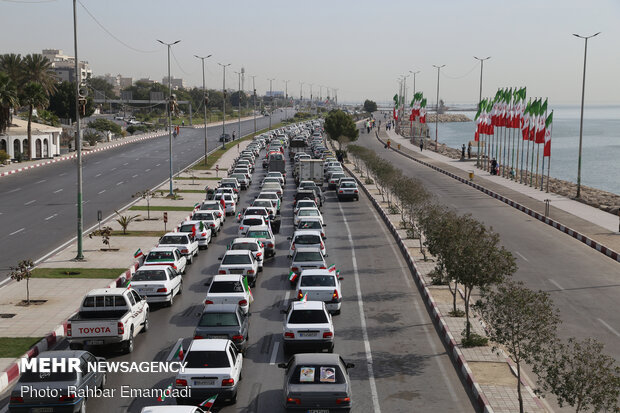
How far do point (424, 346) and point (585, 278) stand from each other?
10.7 metres

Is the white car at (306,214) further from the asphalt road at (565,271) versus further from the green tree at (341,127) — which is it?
the green tree at (341,127)

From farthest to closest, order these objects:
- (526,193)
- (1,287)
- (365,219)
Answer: (526,193), (365,219), (1,287)

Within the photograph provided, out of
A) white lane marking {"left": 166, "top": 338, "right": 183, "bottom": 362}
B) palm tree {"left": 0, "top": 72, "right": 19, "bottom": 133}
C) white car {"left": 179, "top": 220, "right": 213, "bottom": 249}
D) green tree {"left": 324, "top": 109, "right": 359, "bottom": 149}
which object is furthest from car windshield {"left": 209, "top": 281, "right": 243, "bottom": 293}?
green tree {"left": 324, "top": 109, "right": 359, "bottom": 149}

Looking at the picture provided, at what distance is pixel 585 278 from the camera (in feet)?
84.9

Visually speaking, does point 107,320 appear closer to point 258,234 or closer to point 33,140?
point 258,234

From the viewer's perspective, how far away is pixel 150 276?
21.7 meters

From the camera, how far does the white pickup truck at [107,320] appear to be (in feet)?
54.3

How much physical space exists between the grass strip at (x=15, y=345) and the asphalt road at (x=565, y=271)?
13.9m

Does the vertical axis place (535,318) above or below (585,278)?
above

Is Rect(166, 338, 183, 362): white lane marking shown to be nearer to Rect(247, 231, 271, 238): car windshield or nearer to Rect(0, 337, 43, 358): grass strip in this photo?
Rect(0, 337, 43, 358): grass strip

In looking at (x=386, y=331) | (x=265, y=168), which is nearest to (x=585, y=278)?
(x=386, y=331)

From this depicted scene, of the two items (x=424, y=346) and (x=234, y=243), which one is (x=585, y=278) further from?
(x=234, y=243)

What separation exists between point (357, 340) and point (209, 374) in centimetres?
567

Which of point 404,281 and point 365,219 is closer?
point 404,281
